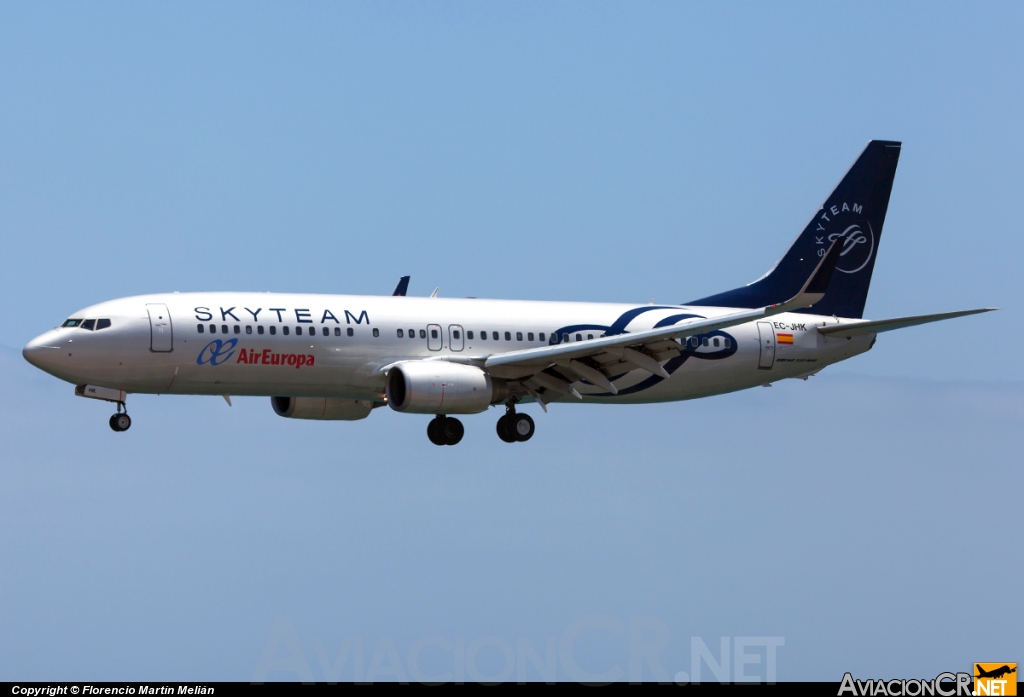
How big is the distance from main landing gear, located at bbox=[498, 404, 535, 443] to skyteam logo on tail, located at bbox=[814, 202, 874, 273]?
41.1 ft

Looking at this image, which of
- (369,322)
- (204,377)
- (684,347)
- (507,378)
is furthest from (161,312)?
(684,347)

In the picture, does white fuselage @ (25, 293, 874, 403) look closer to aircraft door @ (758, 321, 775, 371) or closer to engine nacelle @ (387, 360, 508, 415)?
aircraft door @ (758, 321, 775, 371)

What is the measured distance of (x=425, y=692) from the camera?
3428cm

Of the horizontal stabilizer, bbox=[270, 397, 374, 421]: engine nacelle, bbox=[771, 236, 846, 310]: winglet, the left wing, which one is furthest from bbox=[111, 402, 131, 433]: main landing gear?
the horizontal stabilizer

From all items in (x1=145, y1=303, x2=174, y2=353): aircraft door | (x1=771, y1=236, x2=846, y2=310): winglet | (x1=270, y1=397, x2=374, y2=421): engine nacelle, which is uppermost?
(x1=771, y1=236, x2=846, y2=310): winglet

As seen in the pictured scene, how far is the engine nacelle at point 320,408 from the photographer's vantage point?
52.4 meters

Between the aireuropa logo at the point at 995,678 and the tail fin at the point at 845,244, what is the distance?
70.1 feet

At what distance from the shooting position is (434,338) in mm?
49281

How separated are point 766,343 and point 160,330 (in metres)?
19.1

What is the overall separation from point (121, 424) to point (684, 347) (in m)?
17.2

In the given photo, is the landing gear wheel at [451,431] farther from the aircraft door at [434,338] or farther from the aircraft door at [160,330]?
the aircraft door at [160,330]

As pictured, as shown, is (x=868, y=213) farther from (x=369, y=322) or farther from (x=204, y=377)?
(x=204, y=377)

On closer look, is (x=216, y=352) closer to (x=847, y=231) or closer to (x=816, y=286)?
(x=816, y=286)

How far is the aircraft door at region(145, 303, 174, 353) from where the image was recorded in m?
46.2
